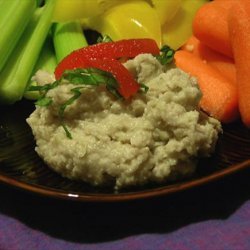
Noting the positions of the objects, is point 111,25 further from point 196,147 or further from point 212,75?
point 196,147

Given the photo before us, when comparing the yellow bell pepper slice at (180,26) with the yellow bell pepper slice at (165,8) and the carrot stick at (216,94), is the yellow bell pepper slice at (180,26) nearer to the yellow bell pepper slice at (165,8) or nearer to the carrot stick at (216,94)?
the yellow bell pepper slice at (165,8)

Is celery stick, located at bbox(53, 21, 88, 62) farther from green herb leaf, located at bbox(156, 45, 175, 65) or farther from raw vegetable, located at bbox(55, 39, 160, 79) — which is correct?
green herb leaf, located at bbox(156, 45, 175, 65)

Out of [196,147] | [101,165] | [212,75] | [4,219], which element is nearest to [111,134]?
[101,165]

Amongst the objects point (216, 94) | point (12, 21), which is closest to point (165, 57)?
point (216, 94)

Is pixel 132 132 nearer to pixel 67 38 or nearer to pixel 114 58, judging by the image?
pixel 114 58

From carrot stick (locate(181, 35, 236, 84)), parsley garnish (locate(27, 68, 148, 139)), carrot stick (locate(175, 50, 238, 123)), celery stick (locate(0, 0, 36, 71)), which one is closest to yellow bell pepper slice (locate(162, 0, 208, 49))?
carrot stick (locate(181, 35, 236, 84))

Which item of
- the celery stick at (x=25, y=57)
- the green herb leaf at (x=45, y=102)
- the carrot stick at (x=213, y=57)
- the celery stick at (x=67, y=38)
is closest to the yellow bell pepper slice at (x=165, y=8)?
the carrot stick at (x=213, y=57)
